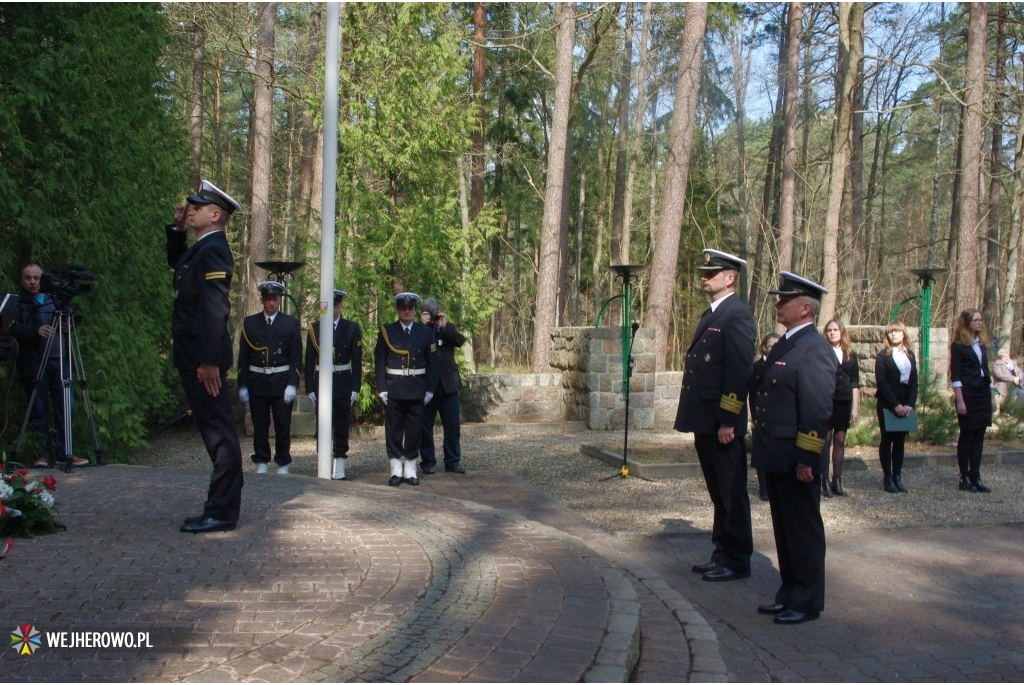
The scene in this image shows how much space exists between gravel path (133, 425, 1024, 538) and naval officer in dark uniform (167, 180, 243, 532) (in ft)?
11.3

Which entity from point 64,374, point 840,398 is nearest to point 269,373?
point 64,374

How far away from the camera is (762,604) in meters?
6.04

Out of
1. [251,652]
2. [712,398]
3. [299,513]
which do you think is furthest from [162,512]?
[712,398]

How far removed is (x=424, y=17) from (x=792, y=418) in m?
11.2

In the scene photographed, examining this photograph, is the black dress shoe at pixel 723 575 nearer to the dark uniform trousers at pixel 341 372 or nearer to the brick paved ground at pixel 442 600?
the brick paved ground at pixel 442 600

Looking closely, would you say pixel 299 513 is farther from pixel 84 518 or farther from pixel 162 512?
pixel 84 518

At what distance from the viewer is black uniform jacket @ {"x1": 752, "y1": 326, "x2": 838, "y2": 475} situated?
546cm

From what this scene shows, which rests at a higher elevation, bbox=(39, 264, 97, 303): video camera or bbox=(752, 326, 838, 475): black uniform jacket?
bbox=(39, 264, 97, 303): video camera

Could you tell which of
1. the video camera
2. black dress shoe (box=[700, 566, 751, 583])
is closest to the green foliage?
the video camera

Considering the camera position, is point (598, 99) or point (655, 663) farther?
point (598, 99)

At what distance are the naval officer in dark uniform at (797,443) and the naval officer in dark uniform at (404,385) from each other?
4674 millimetres

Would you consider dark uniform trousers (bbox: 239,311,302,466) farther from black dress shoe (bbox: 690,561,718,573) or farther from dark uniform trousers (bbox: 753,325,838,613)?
dark uniform trousers (bbox: 753,325,838,613)

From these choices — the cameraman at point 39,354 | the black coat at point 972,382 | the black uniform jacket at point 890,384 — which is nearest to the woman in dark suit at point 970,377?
the black coat at point 972,382

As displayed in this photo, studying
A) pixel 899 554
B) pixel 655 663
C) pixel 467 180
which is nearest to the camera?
pixel 655 663
